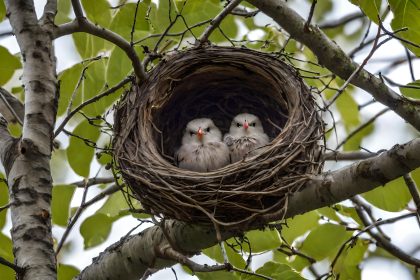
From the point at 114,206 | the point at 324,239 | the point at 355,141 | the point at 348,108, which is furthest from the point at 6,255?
the point at 355,141

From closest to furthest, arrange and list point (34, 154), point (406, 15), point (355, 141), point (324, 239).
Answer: point (406, 15) → point (34, 154) → point (324, 239) → point (355, 141)

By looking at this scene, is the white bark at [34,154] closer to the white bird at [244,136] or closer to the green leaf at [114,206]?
the green leaf at [114,206]

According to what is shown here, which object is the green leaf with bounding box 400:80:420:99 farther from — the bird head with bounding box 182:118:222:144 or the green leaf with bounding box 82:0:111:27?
the green leaf with bounding box 82:0:111:27

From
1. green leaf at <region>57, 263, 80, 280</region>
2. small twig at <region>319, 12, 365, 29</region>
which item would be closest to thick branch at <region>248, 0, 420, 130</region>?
green leaf at <region>57, 263, 80, 280</region>

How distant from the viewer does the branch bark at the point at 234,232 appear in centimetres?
244

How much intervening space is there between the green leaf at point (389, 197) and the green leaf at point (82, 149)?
1263 mm

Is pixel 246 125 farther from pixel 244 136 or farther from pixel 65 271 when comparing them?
pixel 65 271

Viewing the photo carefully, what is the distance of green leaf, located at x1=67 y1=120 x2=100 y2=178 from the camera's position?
3312mm

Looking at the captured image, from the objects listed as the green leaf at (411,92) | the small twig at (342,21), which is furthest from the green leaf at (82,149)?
the small twig at (342,21)

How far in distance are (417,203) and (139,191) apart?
50.0 inches

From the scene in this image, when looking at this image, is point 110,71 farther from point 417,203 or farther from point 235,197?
point 417,203

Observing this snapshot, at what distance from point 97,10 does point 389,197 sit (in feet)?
5.10

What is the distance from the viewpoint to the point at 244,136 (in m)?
3.77

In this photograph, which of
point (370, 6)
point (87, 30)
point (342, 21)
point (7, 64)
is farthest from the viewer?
point (342, 21)
